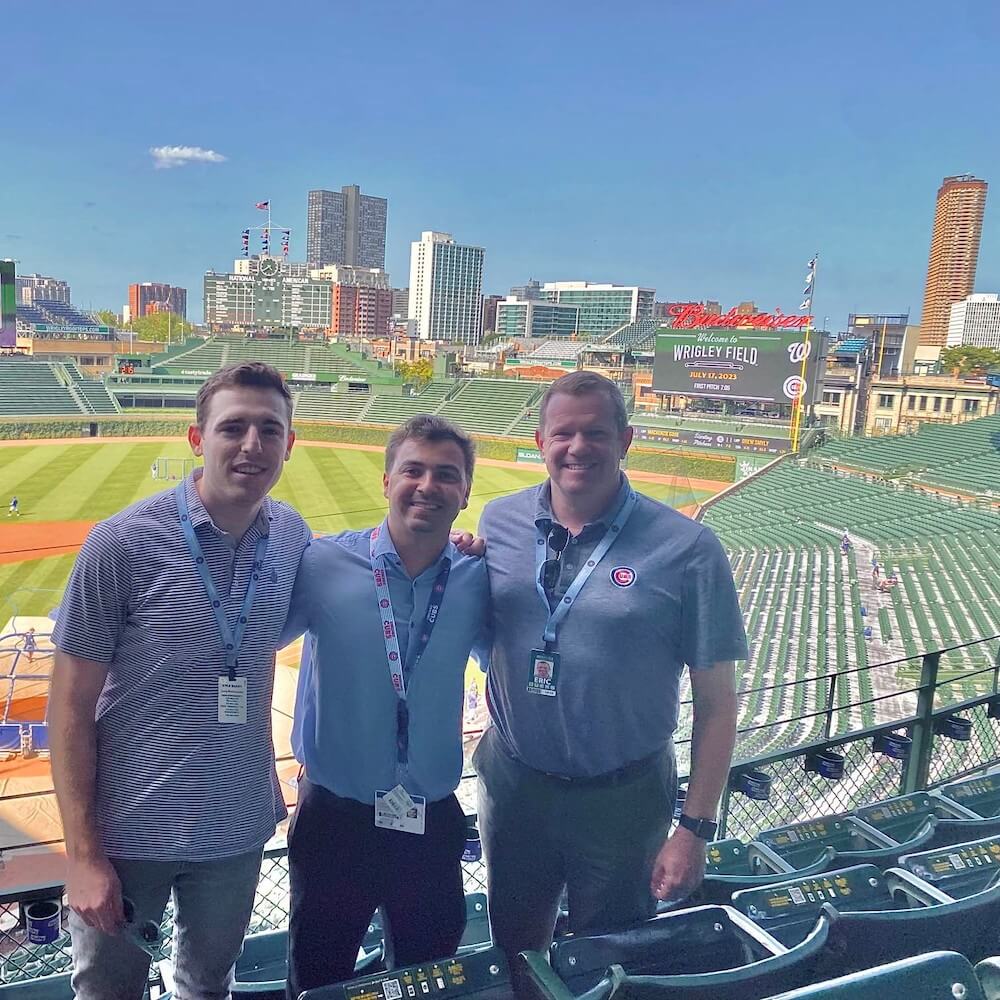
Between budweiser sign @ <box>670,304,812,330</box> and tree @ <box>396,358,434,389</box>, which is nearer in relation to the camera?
budweiser sign @ <box>670,304,812,330</box>

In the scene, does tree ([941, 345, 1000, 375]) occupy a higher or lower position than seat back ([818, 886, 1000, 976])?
higher

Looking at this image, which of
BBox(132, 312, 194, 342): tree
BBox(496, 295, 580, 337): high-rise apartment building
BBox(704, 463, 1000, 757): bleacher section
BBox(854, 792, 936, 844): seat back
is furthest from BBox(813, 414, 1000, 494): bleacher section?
BBox(496, 295, 580, 337): high-rise apartment building

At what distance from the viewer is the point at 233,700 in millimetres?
1511

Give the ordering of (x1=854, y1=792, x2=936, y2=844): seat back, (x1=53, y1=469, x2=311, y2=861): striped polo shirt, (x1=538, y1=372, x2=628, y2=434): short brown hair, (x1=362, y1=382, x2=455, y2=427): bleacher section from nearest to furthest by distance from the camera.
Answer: (x1=53, y1=469, x2=311, y2=861): striped polo shirt
(x1=538, y1=372, x2=628, y2=434): short brown hair
(x1=854, y1=792, x2=936, y2=844): seat back
(x1=362, y1=382, x2=455, y2=427): bleacher section

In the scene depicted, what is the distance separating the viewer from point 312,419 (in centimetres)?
3362

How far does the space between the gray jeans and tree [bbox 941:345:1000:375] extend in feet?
155

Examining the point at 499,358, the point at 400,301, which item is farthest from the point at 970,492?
the point at 400,301

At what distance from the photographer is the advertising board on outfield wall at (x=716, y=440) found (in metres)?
25.8

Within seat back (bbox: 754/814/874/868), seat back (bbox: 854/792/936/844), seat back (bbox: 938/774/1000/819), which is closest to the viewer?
seat back (bbox: 754/814/874/868)

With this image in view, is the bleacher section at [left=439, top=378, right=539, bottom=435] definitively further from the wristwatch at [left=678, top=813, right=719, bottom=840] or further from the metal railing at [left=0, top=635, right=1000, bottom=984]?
the wristwatch at [left=678, top=813, right=719, bottom=840]

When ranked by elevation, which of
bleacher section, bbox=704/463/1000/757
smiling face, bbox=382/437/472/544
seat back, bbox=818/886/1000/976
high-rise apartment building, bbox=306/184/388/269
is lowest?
bleacher section, bbox=704/463/1000/757

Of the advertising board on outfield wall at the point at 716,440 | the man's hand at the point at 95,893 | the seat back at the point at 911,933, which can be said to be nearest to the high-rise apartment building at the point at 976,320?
the advertising board on outfield wall at the point at 716,440

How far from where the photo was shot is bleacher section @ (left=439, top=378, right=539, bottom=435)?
32219mm

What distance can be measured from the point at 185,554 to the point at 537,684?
70cm
